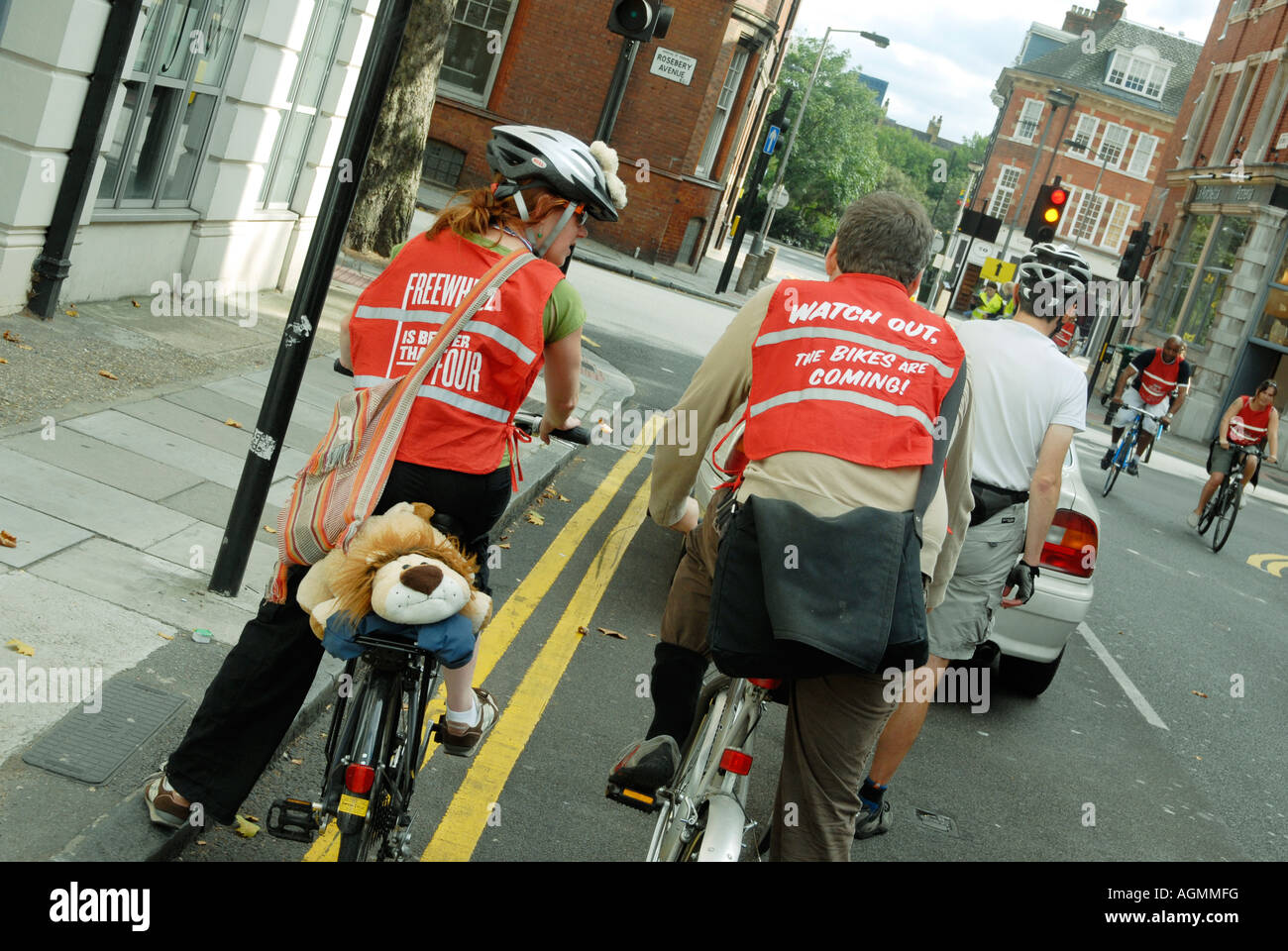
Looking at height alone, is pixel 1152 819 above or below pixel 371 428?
below

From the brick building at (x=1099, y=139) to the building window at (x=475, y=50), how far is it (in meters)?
44.1

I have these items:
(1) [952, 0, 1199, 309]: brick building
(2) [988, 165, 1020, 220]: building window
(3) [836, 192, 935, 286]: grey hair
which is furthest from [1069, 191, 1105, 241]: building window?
(3) [836, 192, 935, 286]: grey hair

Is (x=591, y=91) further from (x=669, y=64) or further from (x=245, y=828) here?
(x=245, y=828)

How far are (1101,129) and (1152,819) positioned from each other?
7084 centimetres

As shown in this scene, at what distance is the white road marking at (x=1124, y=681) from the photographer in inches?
293

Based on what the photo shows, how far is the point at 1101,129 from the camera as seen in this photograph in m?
70.0

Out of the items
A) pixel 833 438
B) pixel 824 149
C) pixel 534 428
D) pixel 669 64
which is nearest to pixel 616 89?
pixel 534 428

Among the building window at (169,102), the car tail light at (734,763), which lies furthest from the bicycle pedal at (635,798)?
the building window at (169,102)

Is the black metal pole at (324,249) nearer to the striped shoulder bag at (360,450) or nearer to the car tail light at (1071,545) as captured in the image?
the striped shoulder bag at (360,450)

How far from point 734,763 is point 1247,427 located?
1316 cm

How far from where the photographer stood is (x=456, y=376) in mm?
3160

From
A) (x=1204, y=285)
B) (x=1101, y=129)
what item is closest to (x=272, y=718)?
(x=1204, y=285)

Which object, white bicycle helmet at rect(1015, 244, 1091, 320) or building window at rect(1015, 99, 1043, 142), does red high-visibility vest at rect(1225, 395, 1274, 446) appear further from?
building window at rect(1015, 99, 1043, 142)
